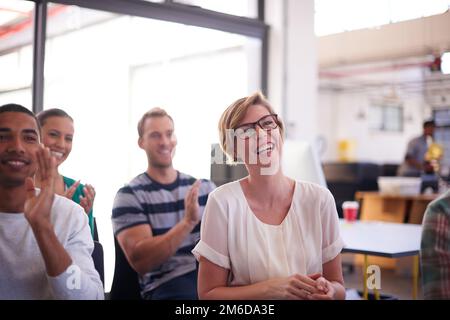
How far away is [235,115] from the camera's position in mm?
1604

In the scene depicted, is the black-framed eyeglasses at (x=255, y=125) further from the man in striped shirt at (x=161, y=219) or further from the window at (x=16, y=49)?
the window at (x=16, y=49)

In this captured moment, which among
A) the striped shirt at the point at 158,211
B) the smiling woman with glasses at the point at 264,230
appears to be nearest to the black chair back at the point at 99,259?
the striped shirt at the point at 158,211

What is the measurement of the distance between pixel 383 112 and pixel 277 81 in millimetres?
10769

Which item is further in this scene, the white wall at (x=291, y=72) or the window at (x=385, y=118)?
the window at (x=385, y=118)

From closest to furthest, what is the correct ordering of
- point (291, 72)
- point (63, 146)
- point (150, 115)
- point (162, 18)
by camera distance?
point (63, 146)
point (150, 115)
point (162, 18)
point (291, 72)

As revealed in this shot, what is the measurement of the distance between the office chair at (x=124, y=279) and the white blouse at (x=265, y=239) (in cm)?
51

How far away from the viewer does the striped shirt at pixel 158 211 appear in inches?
79.1

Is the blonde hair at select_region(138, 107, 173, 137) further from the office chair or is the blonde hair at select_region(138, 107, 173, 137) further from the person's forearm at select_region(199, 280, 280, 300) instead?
the person's forearm at select_region(199, 280, 280, 300)

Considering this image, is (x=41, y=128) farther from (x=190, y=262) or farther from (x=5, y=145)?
(x=190, y=262)

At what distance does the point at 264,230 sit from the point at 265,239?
3cm

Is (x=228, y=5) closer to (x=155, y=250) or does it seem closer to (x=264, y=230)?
(x=155, y=250)

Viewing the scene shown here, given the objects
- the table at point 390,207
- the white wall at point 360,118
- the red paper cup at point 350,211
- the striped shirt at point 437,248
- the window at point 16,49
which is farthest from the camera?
the white wall at point 360,118

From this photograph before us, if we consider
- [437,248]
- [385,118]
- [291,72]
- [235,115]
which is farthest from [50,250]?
[385,118]
